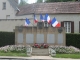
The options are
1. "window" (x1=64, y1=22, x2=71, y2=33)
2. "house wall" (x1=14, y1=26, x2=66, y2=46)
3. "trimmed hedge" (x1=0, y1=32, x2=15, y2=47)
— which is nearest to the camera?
"house wall" (x1=14, y1=26, x2=66, y2=46)

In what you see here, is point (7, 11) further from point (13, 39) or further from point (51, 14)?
point (13, 39)

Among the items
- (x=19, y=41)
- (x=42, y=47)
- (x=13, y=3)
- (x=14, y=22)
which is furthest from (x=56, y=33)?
(x=13, y=3)

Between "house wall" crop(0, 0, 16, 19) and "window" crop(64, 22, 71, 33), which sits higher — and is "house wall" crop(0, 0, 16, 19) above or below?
above

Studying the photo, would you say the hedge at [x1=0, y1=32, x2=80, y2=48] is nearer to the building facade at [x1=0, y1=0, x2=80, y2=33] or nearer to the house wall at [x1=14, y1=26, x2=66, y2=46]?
the house wall at [x1=14, y1=26, x2=66, y2=46]

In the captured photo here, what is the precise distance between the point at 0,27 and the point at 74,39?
14.1 m

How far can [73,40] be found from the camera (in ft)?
106

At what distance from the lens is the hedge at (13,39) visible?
32.2 m

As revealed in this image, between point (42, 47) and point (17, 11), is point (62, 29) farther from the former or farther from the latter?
point (17, 11)

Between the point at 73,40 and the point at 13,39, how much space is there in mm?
8480

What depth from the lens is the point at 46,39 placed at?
30047 mm

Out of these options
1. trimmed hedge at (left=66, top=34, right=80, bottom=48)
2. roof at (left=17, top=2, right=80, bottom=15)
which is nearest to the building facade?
roof at (left=17, top=2, right=80, bottom=15)

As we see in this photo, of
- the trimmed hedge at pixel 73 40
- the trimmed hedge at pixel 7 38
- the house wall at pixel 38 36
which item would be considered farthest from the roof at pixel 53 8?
the house wall at pixel 38 36

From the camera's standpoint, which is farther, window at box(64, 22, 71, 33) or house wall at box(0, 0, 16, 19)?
house wall at box(0, 0, 16, 19)

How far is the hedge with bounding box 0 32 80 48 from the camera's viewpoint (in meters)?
32.2
